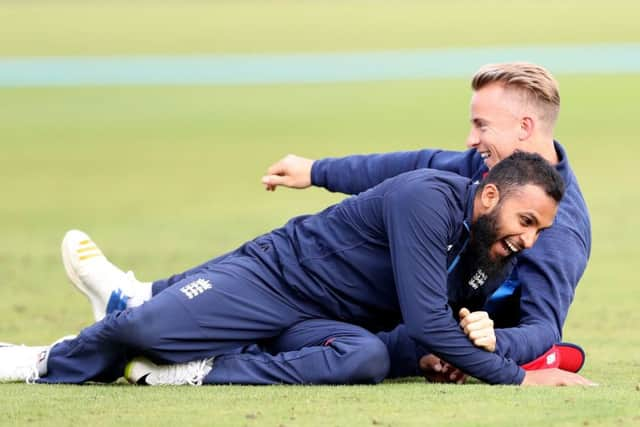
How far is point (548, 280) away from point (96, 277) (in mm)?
1926

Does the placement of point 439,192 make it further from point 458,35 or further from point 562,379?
point 458,35

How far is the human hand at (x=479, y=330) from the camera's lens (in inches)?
194

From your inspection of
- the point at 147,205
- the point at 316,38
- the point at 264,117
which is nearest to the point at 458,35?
the point at 316,38

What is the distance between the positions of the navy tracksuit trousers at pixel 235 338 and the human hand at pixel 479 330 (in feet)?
1.11

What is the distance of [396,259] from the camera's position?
4.88 metres

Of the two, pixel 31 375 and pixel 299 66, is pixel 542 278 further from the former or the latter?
pixel 299 66

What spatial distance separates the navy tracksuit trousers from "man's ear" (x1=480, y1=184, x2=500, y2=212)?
24.5 inches

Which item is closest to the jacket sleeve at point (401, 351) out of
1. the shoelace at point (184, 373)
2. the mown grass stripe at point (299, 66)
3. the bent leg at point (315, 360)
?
the bent leg at point (315, 360)

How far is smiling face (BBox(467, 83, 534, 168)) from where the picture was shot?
5.83 metres

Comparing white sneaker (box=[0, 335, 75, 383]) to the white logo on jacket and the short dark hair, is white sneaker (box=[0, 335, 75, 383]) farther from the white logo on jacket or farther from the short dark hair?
the short dark hair

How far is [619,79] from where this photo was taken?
23.8 meters

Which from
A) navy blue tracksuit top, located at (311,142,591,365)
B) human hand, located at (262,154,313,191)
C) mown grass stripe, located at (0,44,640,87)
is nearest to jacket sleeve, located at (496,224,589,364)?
navy blue tracksuit top, located at (311,142,591,365)

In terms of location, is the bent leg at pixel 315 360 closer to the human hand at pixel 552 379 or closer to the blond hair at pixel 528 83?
the human hand at pixel 552 379

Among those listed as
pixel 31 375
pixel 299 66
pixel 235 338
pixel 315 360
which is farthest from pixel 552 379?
pixel 299 66
